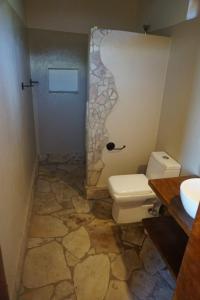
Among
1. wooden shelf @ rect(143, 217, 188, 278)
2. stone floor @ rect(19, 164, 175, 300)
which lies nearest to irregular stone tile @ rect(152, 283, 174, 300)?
stone floor @ rect(19, 164, 175, 300)

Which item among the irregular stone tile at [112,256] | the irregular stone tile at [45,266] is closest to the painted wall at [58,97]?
the irregular stone tile at [45,266]

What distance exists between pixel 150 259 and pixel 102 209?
0.78m

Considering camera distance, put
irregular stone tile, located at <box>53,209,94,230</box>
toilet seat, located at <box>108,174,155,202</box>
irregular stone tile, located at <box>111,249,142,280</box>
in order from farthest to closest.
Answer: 1. irregular stone tile, located at <box>53,209,94,230</box>
2. toilet seat, located at <box>108,174,155,202</box>
3. irregular stone tile, located at <box>111,249,142,280</box>

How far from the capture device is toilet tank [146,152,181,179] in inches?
78.7

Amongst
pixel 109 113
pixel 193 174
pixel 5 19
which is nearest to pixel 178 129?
pixel 193 174

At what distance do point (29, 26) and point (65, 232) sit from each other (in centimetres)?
250

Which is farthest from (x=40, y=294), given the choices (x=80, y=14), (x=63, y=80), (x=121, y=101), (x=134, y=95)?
(x=80, y=14)

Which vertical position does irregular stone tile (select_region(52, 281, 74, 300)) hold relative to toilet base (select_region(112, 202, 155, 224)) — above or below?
below

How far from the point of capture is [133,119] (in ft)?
7.73

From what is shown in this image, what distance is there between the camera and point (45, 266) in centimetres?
173

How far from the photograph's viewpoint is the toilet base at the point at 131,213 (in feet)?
7.02

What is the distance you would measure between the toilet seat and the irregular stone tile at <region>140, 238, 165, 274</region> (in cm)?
45

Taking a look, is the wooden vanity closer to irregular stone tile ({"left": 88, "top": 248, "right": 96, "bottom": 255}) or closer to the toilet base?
the toilet base

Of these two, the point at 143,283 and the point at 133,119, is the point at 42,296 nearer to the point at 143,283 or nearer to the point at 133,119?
the point at 143,283
